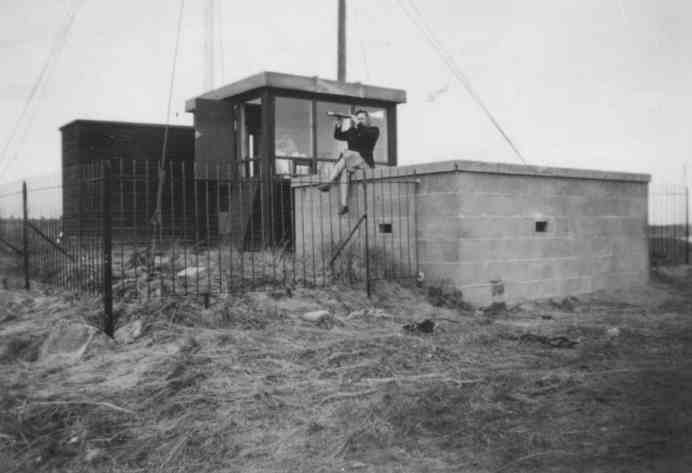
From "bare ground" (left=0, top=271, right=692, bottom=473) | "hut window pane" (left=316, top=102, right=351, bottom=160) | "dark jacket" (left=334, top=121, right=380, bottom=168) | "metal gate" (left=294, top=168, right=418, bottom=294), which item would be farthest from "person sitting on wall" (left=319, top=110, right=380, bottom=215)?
"bare ground" (left=0, top=271, right=692, bottom=473)

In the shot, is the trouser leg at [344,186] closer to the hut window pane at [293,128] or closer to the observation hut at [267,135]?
the observation hut at [267,135]

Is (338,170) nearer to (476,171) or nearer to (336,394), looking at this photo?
(476,171)

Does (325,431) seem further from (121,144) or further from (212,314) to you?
(121,144)

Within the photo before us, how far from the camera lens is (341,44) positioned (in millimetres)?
17484

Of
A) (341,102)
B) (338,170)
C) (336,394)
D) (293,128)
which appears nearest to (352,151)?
(338,170)

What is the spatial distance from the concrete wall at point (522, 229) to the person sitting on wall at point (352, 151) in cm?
96

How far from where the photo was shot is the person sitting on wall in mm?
11078

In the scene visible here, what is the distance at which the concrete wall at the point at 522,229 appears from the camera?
9977 mm

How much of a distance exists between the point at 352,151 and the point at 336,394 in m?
6.25

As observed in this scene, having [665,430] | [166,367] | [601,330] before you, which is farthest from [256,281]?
[665,430]

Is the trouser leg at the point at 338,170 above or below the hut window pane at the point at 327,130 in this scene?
below

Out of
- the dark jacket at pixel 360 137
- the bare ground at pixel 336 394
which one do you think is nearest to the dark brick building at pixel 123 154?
the dark jacket at pixel 360 137

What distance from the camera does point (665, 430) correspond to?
14.4 ft

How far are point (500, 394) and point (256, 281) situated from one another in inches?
186
